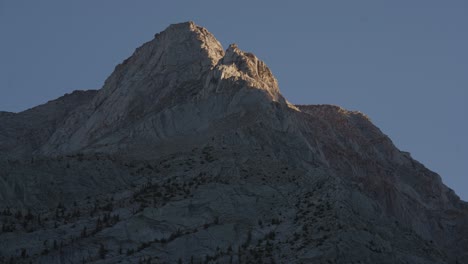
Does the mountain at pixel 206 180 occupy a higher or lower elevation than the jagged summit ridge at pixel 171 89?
lower

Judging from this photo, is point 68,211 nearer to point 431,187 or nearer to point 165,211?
point 165,211

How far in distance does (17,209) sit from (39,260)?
10.8 metres

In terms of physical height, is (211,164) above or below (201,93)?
below

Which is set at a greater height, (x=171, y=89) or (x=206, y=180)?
(x=171, y=89)

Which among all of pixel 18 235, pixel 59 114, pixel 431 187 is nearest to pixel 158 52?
pixel 59 114

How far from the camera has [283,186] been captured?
116062mm

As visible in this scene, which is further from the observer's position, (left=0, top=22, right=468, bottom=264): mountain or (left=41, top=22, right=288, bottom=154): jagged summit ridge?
(left=41, top=22, right=288, bottom=154): jagged summit ridge

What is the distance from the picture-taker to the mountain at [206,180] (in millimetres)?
101500

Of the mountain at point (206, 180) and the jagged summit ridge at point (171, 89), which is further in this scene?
the jagged summit ridge at point (171, 89)

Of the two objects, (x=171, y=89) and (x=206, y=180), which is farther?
(x=171, y=89)

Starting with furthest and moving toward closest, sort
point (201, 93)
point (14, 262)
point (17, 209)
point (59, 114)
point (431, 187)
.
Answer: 1. point (59, 114)
2. point (431, 187)
3. point (201, 93)
4. point (17, 209)
5. point (14, 262)

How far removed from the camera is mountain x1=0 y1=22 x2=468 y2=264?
333 ft

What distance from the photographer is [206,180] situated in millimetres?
113938

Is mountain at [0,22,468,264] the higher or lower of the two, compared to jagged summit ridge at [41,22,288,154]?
lower
